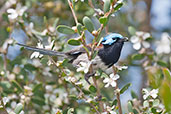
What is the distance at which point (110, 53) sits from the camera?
103 inches

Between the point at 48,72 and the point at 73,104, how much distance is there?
15.5 inches

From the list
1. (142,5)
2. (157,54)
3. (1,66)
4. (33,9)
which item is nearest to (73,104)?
(1,66)

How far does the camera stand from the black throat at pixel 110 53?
102 inches

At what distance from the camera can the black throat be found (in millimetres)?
2580

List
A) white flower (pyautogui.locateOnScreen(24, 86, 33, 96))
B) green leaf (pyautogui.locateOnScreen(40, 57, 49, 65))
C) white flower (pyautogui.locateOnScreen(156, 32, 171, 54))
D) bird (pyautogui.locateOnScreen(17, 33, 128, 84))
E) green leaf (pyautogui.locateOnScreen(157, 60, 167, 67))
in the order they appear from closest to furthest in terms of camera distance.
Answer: green leaf (pyautogui.locateOnScreen(40, 57, 49, 65)) < bird (pyautogui.locateOnScreen(17, 33, 128, 84)) < white flower (pyautogui.locateOnScreen(24, 86, 33, 96)) < green leaf (pyautogui.locateOnScreen(157, 60, 167, 67)) < white flower (pyautogui.locateOnScreen(156, 32, 171, 54))

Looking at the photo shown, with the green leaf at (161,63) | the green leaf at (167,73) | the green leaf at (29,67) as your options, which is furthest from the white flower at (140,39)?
the green leaf at (167,73)

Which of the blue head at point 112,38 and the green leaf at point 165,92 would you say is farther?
the blue head at point 112,38

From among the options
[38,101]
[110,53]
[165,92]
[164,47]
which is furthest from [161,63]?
[165,92]

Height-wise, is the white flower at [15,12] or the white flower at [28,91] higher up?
the white flower at [15,12]

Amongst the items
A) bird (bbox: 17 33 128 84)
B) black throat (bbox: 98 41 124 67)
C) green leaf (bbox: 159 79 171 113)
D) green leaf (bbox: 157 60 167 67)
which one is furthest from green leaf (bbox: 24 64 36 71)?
green leaf (bbox: 159 79 171 113)

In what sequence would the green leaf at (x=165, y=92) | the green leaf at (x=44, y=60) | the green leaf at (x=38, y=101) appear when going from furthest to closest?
A: the green leaf at (x=38, y=101) < the green leaf at (x=44, y=60) < the green leaf at (x=165, y=92)

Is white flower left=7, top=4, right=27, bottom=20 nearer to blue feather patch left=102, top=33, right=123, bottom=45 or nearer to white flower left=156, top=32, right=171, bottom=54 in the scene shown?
blue feather patch left=102, top=33, right=123, bottom=45

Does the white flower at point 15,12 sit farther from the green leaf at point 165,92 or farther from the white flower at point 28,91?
the green leaf at point 165,92

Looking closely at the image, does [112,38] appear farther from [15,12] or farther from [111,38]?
[15,12]
